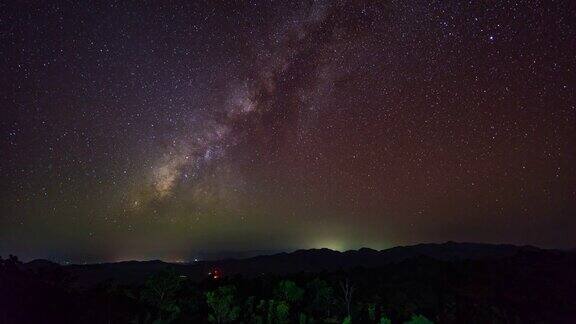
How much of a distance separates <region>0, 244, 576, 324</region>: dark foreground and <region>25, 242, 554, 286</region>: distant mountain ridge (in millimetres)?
35305

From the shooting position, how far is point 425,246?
126 m

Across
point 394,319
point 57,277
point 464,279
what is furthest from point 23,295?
point 464,279

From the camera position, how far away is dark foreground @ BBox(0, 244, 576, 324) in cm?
2072

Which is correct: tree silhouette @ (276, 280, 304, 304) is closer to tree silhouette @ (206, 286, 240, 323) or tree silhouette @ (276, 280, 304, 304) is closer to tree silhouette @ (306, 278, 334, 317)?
tree silhouette @ (306, 278, 334, 317)

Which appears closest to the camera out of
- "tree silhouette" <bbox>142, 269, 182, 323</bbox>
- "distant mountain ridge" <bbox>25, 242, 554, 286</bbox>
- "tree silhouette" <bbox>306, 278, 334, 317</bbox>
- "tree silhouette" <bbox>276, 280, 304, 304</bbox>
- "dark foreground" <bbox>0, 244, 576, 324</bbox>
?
"dark foreground" <bbox>0, 244, 576, 324</bbox>

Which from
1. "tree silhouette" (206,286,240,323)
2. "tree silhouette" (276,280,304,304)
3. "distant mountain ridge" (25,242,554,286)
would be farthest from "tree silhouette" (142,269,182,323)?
"distant mountain ridge" (25,242,554,286)

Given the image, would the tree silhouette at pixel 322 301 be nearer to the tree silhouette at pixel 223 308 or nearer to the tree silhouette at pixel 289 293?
the tree silhouette at pixel 289 293

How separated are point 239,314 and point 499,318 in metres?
15.5

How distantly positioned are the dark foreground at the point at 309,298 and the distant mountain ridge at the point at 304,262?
116 ft

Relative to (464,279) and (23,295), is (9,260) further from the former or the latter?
(464,279)

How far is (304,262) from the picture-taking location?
10812cm

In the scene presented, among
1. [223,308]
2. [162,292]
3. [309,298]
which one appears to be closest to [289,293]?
[309,298]

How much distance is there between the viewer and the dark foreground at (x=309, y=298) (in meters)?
20.7

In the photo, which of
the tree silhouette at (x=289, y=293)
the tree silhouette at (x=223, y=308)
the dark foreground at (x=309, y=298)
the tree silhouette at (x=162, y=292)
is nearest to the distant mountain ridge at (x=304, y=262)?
the dark foreground at (x=309, y=298)
